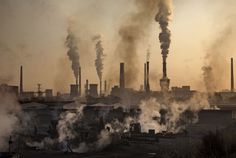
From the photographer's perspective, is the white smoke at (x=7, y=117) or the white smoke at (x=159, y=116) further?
the white smoke at (x=159, y=116)

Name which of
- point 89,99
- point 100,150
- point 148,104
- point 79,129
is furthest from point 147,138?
point 89,99

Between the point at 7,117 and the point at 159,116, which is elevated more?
the point at 7,117

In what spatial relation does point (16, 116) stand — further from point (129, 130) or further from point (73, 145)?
point (129, 130)

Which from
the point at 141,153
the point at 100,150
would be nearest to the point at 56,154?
the point at 100,150

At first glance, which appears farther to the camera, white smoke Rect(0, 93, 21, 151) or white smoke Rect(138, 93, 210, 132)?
white smoke Rect(138, 93, 210, 132)

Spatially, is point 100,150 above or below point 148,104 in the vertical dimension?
below

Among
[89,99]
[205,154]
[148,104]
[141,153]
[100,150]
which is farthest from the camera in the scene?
[89,99]

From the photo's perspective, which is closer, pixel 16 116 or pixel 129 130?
pixel 16 116

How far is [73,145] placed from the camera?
114 ft

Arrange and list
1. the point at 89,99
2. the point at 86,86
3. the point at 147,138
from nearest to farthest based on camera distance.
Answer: the point at 147,138 → the point at 89,99 → the point at 86,86

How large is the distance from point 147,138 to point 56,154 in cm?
819

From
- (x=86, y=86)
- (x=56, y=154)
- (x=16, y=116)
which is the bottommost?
(x=56, y=154)

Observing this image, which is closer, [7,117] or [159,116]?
[7,117]

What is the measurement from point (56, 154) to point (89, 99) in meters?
32.3
